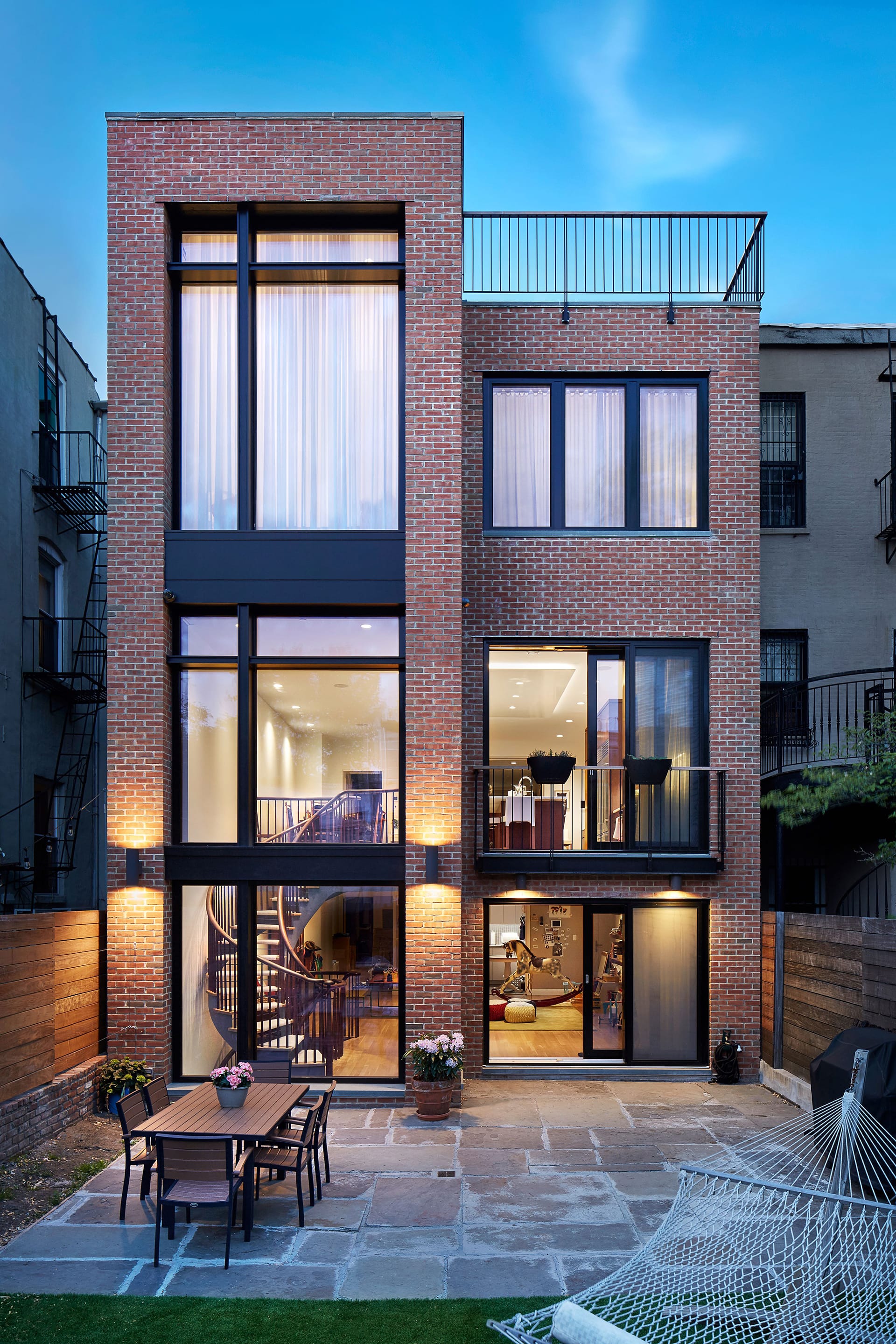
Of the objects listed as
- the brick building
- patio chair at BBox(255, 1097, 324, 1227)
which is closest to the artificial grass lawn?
patio chair at BBox(255, 1097, 324, 1227)

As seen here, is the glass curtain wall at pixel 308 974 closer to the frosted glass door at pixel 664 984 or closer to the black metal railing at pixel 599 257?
the frosted glass door at pixel 664 984

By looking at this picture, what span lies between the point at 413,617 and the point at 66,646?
859cm

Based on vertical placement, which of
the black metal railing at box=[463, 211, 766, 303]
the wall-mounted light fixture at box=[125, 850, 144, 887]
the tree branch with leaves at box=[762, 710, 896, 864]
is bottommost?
the wall-mounted light fixture at box=[125, 850, 144, 887]

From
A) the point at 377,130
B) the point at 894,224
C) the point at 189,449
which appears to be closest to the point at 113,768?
the point at 189,449

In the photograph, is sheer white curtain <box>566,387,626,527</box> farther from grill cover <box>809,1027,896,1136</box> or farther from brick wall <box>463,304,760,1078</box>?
grill cover <box>809,1027,896,1136</box>

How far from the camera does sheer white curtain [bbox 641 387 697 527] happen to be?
12.6 m

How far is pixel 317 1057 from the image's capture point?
11086 millimetres

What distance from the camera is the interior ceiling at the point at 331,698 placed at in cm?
1138

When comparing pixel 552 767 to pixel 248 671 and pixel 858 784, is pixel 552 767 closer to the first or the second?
pixel 858 784

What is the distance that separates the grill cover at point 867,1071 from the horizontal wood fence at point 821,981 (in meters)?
0.37

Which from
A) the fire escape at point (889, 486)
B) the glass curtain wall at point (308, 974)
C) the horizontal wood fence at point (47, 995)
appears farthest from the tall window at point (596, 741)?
the horizontal wood fence at point (47, 995)

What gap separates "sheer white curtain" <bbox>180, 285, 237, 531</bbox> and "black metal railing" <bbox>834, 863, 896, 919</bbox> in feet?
33.2

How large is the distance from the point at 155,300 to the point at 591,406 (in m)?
5.48

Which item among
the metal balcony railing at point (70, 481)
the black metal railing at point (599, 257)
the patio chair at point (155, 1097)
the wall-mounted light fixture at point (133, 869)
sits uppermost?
the black metal railing at point (599, 257)
